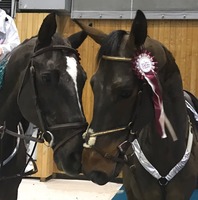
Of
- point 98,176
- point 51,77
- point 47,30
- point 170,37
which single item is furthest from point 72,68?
point 170,37

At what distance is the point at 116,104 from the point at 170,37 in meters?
4.23

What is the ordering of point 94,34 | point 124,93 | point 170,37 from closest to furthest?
point 124,93, point 94,34, point 170,37

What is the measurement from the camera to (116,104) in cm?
182

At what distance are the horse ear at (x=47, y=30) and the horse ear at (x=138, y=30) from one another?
355 millimetres

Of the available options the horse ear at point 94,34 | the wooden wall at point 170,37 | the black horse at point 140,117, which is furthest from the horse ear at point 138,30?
the wooden wall at point 170,37

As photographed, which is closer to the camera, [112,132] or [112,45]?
[112,132]

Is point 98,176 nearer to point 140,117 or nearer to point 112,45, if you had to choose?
point 140,117

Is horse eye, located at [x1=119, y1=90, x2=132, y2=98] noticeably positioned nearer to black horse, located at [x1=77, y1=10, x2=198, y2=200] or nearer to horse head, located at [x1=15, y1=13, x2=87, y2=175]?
black horse, located at [x1=77, y1=10, x2=198, y2=200]

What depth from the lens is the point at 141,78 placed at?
188cm

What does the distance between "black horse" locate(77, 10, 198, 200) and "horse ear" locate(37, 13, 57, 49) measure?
0.24 metres

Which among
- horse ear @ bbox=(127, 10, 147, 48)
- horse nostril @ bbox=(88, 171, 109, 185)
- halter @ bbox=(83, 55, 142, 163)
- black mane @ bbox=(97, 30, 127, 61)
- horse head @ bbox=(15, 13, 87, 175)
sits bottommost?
horse nostril @ bbox=(88, 171, 109, 185)

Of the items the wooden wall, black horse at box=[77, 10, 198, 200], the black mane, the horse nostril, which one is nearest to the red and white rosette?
black horse at box=[77, 10, 198, 200]

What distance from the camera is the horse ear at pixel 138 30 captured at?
1.84 m

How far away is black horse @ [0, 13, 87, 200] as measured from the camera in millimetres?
1854
